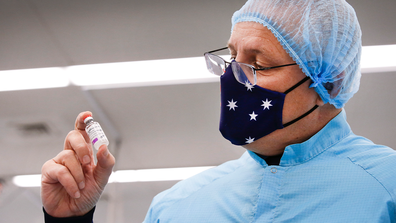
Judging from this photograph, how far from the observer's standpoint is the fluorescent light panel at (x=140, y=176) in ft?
9.42

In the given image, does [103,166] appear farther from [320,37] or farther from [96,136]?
[320,37]

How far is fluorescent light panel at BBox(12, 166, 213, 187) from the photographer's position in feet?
9.42

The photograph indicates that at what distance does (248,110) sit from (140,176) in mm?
2297

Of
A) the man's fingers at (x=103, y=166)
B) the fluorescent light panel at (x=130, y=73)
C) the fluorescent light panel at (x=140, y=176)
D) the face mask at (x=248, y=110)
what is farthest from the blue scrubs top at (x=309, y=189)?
the fluorescent light panel at (x=140, y=176)

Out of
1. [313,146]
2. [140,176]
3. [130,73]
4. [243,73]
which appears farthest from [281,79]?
[140,176]

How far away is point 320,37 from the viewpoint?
87cm

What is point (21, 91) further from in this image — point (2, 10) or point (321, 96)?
point (321, 96)

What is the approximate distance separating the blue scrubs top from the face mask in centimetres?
11

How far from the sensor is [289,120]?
874 mm

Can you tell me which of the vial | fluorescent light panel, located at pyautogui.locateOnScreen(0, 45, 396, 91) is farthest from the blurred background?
the vial

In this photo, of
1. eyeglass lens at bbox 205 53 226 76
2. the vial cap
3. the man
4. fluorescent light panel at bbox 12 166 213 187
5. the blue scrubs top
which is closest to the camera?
the blue scrubs top

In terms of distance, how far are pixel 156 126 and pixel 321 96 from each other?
1906 millimetres

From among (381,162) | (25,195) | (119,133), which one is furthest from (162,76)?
(25,195)

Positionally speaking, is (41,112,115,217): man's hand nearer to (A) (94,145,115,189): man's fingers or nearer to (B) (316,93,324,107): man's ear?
(A) (94,145,115,189): man's fingers
